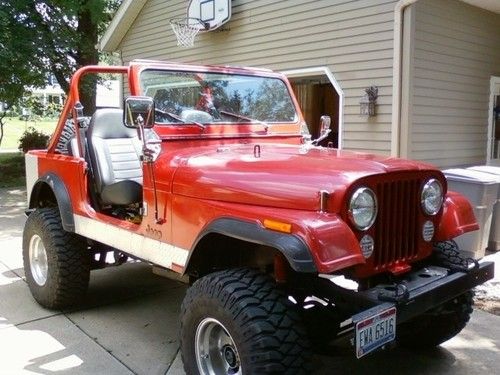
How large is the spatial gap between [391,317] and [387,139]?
513 centimetres

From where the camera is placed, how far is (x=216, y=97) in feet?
12.7

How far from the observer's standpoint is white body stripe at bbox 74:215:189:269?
10.1 ft

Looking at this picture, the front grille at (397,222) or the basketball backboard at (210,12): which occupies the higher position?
the basketball backboard at (210,12)

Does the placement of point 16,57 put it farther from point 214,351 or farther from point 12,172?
A: point 214,351

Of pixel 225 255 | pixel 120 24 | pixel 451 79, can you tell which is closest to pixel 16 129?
pixel 120 24

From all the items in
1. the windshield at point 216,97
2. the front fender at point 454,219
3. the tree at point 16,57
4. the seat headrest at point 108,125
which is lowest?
the front fender at point 454,219

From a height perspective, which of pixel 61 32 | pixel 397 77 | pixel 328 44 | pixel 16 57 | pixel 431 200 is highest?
pixel 61 32

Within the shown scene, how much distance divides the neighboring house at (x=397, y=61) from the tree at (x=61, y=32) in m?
5.25

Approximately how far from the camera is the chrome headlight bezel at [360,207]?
2426 mm

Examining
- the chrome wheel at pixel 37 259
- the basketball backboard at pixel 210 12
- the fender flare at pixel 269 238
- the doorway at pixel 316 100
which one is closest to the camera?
the fender flare at pixel 269 238

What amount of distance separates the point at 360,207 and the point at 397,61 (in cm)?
498

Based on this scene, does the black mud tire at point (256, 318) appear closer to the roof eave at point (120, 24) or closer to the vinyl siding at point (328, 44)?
the vinyl siding at point (328, 44)

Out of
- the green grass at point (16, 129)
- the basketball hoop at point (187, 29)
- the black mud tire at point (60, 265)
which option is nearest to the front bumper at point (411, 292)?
the black mud tire at point (60, 265)

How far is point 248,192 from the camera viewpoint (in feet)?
8.71
